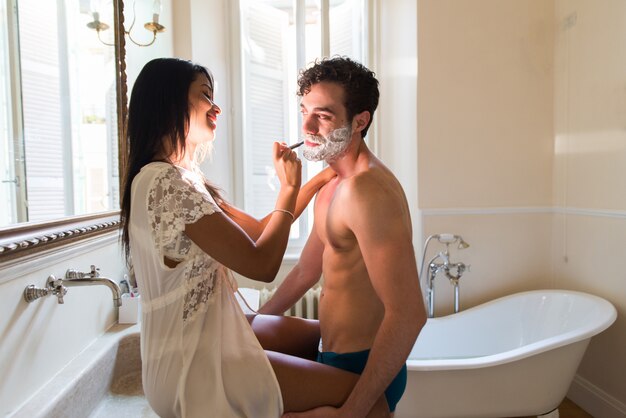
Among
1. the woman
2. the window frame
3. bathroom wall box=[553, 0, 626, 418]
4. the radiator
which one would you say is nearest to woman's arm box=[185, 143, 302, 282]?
the woman

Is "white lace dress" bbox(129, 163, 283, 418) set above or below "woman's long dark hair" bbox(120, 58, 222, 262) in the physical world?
below

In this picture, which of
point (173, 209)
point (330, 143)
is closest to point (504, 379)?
point (330, 143)

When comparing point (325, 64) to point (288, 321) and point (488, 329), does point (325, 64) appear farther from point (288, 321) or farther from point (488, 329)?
point (488, 329)

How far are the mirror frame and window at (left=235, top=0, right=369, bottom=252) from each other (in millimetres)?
1102

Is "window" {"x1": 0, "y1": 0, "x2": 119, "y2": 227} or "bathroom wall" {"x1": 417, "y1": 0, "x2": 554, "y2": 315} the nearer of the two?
"window" {"x1": 0, "y1": 0, "x2": 119, "y2": 227}

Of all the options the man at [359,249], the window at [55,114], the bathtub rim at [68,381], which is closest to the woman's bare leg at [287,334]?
the man at [359,249]

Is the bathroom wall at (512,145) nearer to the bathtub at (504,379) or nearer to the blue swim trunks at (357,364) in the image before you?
the bathtub at (504,379)

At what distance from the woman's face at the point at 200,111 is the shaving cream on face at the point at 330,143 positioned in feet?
0.87

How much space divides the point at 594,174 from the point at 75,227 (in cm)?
221

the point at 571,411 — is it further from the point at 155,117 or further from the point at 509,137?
the point at 155,117

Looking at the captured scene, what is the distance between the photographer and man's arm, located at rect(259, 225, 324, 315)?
1276 millimetres

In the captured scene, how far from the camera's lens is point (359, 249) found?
1039 mm

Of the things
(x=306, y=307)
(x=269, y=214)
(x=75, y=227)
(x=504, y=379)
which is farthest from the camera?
(x=306, y=307)

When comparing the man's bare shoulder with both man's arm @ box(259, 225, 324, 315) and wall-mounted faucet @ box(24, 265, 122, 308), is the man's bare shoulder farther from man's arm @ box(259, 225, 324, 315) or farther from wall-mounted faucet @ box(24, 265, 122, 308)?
wall-mounted faucet @ box(24, 265, 122, 308)
